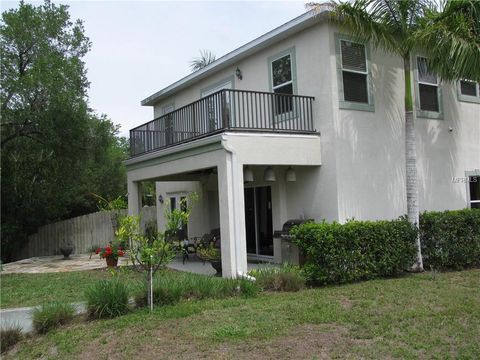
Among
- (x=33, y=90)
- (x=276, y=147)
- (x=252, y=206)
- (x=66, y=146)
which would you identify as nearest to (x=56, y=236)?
(x=66, y=146)

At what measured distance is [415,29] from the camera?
10352 mm

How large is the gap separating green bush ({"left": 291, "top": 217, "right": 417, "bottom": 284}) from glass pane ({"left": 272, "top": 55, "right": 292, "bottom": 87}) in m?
4.66

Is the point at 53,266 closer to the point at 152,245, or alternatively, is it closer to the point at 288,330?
the point at 152,245

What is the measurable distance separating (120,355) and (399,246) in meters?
6.40

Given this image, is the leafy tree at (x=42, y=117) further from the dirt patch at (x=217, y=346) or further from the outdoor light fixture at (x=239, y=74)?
the dirt patch at (x=217, y=346)

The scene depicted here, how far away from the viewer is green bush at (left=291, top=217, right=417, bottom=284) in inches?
362

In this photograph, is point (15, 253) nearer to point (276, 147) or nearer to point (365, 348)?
point (276, 147)

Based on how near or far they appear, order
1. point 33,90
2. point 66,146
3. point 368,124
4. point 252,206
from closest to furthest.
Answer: point 368,124
point 252,206
point 33,90
point 66,146

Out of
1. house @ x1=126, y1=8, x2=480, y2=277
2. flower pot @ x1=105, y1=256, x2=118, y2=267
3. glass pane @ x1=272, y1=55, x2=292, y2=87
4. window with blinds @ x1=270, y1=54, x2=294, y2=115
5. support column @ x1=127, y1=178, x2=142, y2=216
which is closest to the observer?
house @ x1=126, y1=8, x2=480, y2=277

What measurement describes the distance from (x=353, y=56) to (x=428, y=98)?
2995 millimetres

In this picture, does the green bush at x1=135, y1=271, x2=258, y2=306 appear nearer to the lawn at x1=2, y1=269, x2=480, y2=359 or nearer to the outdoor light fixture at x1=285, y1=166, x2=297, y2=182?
the lawn at x1=2, y1=269, x2=480, y2=359

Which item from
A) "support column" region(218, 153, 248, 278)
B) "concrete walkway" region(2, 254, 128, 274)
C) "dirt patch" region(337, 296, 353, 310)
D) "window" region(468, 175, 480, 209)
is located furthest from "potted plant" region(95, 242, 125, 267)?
"window" region(468, 175, 480, 209)

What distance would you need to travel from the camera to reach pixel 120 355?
583 centimetres

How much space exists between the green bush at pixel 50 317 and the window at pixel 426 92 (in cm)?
1013
